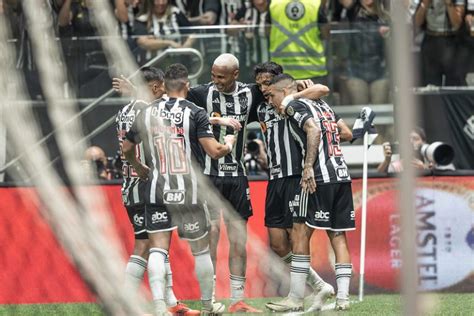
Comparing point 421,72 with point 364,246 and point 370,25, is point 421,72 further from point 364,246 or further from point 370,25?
point 364,246

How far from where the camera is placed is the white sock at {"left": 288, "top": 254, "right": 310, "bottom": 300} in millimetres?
10344

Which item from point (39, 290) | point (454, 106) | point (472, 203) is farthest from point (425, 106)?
point (39, 290)

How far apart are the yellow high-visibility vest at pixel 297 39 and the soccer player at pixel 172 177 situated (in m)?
3.85

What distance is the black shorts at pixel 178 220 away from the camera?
383 inches

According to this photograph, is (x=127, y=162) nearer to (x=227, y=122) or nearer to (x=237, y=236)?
(x=227, y=122)

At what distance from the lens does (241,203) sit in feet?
35.5

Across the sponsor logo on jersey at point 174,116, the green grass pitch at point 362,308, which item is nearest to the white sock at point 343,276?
the green grass pitch at point 362,308

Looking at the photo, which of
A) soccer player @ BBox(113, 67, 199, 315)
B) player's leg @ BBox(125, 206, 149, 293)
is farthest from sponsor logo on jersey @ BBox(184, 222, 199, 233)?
player's leg @ BBox(125, 206, 149, 293)

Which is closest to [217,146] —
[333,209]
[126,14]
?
[333,209]

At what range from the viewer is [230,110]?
35.6 feet

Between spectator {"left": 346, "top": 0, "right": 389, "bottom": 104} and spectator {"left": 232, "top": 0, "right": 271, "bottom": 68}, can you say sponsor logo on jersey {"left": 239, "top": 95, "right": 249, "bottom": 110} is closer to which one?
spectator {"left": 232, "top": 0, "right": 271, "bottom": 68}

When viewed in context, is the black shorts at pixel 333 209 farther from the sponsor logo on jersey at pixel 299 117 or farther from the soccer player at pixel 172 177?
the soccer player at pixel 172 177

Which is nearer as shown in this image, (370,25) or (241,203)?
(241,203)

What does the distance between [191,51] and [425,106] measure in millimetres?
2668
